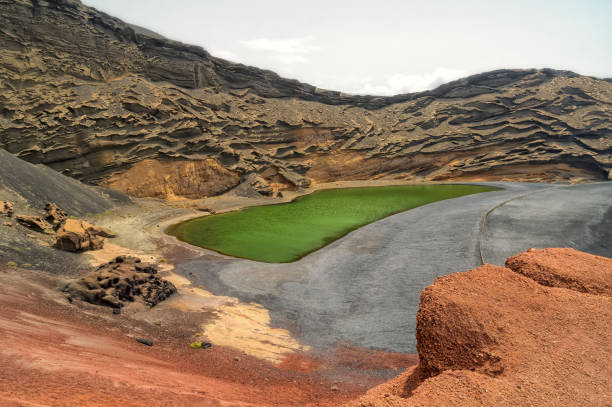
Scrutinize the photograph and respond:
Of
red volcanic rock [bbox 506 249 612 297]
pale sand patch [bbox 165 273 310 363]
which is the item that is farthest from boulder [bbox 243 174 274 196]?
red volcanic rock [bbox 506 249 612 297]

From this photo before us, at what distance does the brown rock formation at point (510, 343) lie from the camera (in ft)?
9.66

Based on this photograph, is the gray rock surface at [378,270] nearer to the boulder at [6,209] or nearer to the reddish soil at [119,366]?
the reddish soil at [119,366]

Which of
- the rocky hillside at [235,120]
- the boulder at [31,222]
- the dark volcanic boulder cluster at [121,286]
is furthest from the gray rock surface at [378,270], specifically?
the rocky hillside at [235,120]

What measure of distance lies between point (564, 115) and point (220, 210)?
48414mm

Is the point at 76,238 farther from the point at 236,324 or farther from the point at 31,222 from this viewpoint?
the point at 236,324

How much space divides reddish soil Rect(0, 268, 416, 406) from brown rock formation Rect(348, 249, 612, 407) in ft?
9.61

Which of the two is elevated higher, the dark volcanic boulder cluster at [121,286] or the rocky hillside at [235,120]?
the rocky hillside at [235,120]

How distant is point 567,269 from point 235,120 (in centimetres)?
4083

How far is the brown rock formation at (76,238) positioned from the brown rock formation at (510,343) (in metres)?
15.7

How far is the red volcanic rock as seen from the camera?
15.2 feet

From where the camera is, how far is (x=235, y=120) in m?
41.9

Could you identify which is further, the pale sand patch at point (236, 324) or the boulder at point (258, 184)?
the boulder at point (258, 184)

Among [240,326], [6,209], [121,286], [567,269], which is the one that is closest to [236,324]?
[240,326]

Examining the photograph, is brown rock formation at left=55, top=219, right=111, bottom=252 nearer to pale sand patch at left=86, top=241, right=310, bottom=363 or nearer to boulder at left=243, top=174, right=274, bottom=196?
pale sand patch at left=86, top=241, right=310, bottom=363
